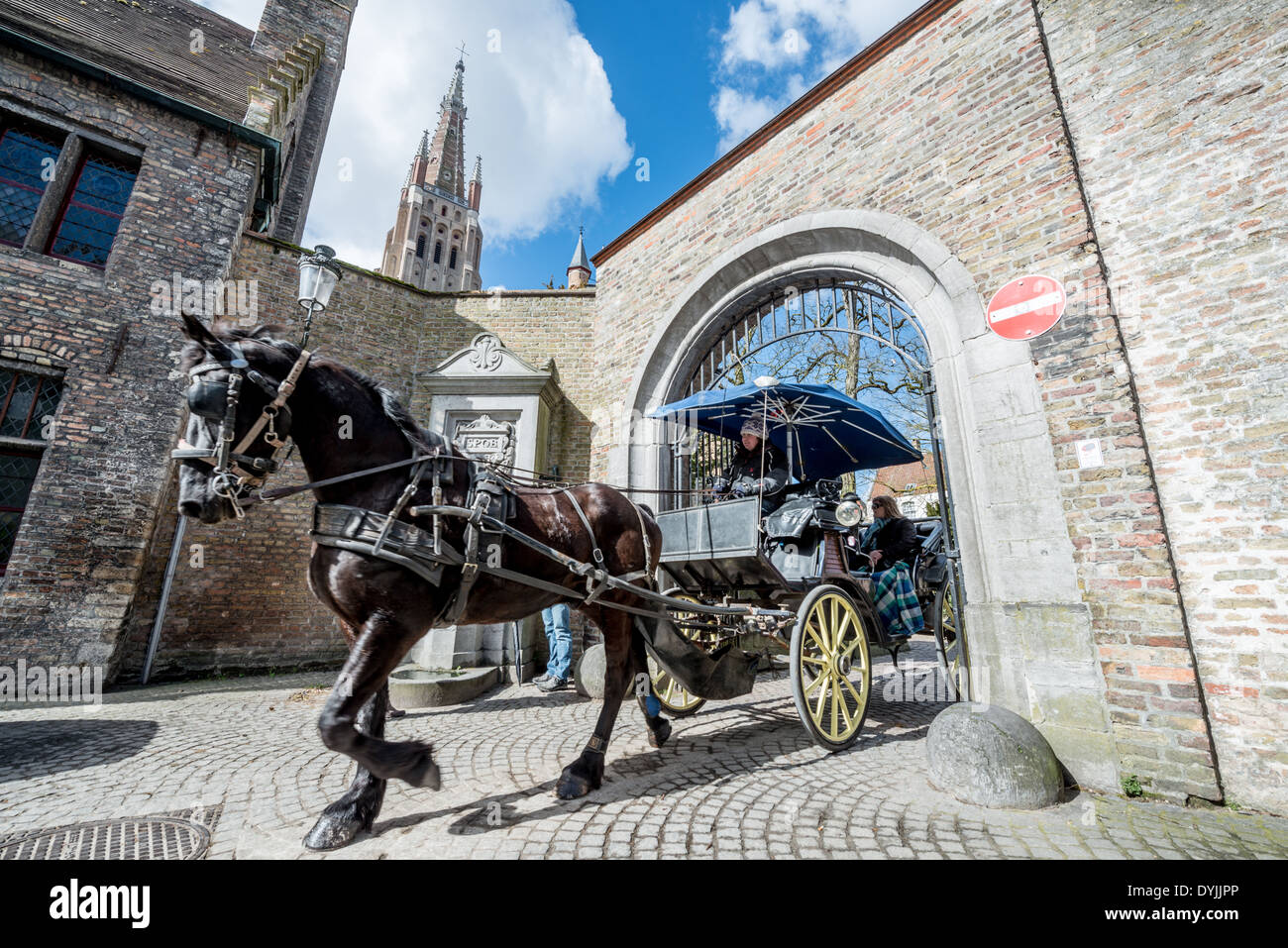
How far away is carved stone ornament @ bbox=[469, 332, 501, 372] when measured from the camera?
752cm

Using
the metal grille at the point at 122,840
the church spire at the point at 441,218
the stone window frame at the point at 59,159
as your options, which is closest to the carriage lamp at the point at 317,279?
the metal grille at the point at 122,840

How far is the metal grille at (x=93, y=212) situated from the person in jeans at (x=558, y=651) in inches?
298

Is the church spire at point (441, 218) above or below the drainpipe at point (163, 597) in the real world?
above

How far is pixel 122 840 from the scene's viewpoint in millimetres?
2408

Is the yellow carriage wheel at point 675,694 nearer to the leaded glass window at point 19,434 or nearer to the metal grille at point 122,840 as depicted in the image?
the metal grille at point 122,840

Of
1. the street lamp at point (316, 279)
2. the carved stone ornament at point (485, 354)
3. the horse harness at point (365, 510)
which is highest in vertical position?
the carved stone ornament at point (485, 354)

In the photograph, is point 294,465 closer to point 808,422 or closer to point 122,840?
point 122,840

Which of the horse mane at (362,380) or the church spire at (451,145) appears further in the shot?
the church spire at (451,145)

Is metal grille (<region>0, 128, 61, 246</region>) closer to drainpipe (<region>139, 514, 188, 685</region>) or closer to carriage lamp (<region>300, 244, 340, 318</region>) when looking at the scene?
drainpipe (<region>139, 514, 188, 685</region>)

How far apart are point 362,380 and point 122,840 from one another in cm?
241

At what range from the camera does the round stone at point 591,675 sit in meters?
5.48

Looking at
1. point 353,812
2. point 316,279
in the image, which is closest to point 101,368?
point 316,279

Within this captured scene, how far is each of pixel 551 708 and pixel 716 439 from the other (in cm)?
412
